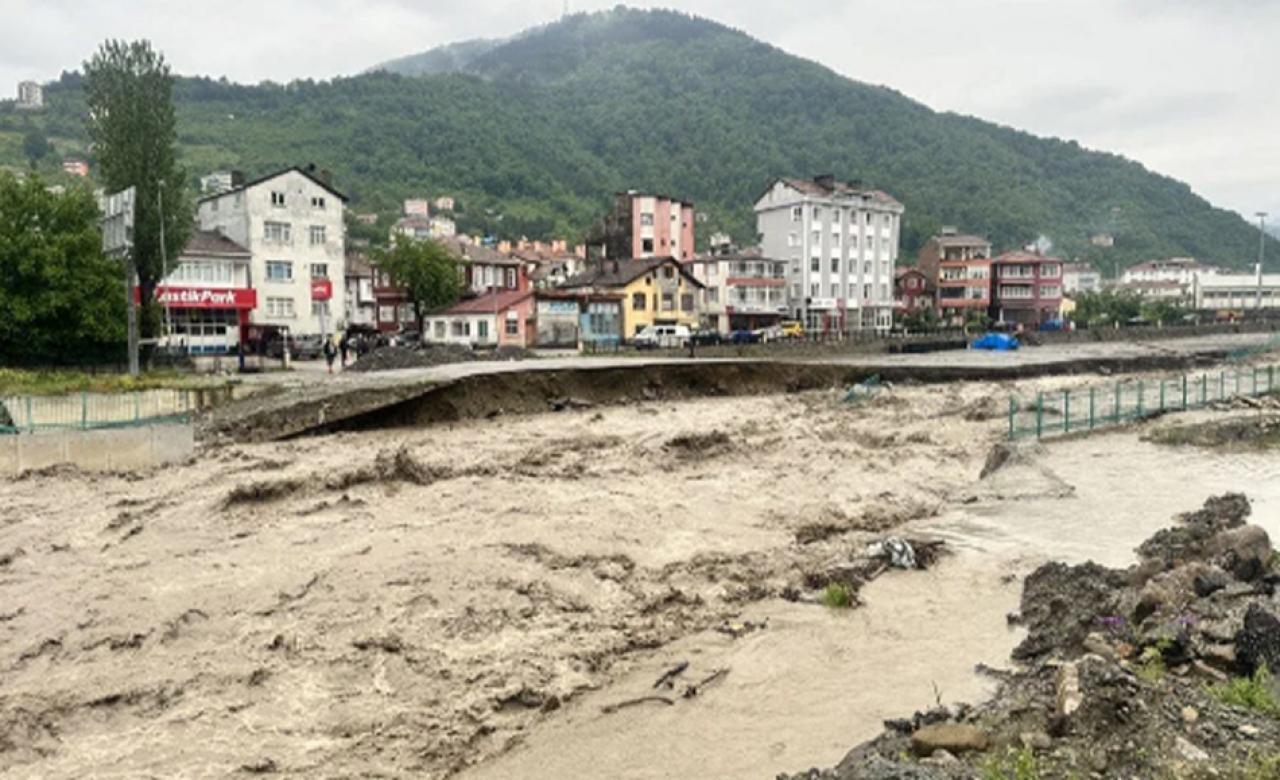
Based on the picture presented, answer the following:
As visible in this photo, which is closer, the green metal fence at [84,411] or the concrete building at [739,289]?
the green metal fence at [84,411]

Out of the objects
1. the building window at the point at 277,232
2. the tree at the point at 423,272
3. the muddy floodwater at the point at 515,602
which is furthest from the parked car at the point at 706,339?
the muddy floodwater at the point at 515,602

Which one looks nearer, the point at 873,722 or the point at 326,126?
the point at 873,722

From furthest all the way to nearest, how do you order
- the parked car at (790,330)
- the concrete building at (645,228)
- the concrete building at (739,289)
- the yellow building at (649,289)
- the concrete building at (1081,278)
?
the concrete building at (1081,278)
the concrete building at (645,228)
the concrete building at (739,289)
the yellow building at (649,289)
the parked car at (790,330)

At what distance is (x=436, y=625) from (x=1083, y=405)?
74.1 feet

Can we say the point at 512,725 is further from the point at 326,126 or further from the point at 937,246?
the point at 326,126

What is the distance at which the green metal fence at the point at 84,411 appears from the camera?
2308cm

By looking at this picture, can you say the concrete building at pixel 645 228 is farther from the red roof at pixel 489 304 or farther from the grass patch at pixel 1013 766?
the grass patch at pixel 1013 766

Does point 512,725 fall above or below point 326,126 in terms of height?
below

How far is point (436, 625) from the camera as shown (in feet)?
36.2

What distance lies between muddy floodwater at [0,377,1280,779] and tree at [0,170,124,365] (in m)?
16.6

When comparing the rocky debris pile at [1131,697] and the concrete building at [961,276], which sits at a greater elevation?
the concrete building at [961,276]

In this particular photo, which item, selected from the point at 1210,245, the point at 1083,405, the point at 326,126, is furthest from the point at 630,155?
the point at 1083,405

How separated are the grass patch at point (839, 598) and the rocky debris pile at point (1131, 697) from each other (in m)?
2.09

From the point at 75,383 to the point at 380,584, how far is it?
20.8 metres
